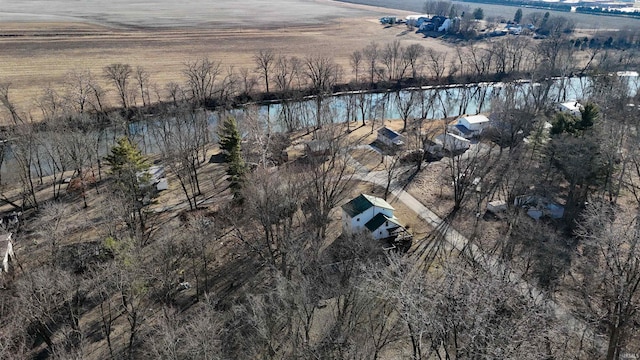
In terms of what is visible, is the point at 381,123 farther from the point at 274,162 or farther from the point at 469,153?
the point at 274,162

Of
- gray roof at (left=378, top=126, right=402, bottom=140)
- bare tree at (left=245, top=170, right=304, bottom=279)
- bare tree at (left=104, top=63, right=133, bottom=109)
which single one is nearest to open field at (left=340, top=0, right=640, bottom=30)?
gray roof at (left=378, top=126, right=402, bottom=140)

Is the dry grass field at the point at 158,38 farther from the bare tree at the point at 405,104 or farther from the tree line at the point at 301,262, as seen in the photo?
the tree line at the point at 301,262

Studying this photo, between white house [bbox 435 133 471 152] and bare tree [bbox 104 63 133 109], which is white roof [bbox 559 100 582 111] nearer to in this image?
white house [bbox 435 133 471 152]

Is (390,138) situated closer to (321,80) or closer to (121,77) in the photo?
(321,80)

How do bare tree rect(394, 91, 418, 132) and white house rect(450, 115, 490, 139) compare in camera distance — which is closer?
white house rect(450, 115, 490, 139)

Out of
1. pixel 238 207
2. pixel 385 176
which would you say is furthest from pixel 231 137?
pixel 385 176

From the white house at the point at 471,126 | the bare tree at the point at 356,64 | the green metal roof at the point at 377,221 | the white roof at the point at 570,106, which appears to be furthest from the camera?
the bare tree at the point at 356,64

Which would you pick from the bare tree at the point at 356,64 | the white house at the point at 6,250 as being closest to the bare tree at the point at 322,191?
the white house at the point at 6,250
